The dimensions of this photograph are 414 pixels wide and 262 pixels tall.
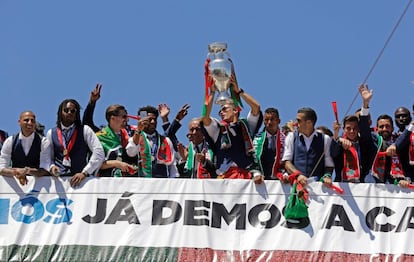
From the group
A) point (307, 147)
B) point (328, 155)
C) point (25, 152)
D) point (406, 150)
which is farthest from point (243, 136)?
point (25, 152)

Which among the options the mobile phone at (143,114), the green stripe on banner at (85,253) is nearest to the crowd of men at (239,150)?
the mobile phone at (143,114)

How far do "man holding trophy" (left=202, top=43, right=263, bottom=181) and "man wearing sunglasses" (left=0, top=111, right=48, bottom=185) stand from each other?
1.95 m

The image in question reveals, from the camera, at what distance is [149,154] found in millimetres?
9352

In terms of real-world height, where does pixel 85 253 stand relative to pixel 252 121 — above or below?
below

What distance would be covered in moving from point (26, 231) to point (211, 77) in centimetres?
275

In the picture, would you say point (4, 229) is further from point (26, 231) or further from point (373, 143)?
point (373, 143)

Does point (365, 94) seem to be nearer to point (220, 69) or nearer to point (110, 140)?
point (220, 69)

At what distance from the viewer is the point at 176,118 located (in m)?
10.5

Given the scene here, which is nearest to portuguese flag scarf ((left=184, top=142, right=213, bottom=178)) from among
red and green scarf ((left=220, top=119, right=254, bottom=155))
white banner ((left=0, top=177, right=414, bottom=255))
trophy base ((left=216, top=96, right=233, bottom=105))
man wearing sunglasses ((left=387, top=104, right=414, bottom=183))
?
red and green scarf ((left=220, top=119, right=254, bottom=155))

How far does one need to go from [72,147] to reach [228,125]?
6.06 feet

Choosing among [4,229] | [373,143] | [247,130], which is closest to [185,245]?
[247,130]

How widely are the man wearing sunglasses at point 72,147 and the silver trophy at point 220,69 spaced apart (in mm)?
1562

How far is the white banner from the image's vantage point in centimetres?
828

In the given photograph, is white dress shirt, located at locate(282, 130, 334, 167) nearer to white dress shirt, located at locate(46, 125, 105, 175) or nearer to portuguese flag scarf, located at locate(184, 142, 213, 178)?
portuguese flag scarf, located at locate(184, 142, 213, 178)
